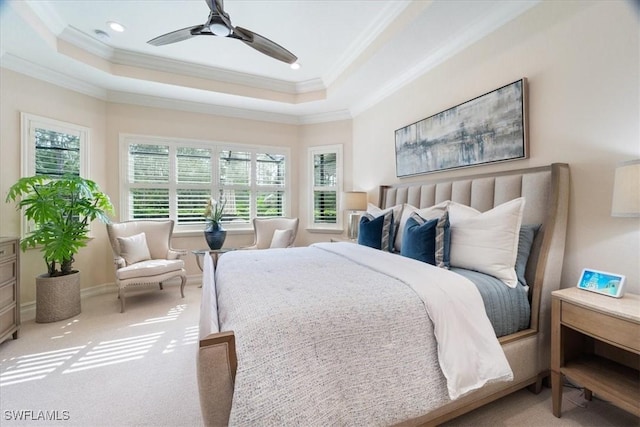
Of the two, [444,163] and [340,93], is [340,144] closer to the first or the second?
[340,93]

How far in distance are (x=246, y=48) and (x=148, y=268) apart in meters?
2.99

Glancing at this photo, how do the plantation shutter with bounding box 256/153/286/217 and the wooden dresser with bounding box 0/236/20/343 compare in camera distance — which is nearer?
the wooden dresser with bounding box 0/236/20/343

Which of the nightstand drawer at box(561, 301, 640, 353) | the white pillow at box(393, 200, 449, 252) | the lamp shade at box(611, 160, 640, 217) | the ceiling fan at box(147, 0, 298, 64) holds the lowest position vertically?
the nightstand drawer at box(561, 301, 640, 353)

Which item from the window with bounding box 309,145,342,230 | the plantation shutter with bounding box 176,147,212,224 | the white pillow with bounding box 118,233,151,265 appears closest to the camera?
the white pillow with bounding box 118,233,151,265

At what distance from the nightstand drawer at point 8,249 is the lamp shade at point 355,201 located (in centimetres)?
367

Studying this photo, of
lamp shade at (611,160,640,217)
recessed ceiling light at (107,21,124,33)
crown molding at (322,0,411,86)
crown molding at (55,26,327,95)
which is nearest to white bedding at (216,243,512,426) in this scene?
lamp shade at (611,160,640,217)

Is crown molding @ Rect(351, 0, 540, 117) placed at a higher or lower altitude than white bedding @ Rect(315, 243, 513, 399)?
higher

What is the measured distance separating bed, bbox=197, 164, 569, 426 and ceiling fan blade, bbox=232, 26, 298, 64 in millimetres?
1917

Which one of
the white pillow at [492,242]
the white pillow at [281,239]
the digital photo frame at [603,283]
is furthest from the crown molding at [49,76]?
the digital photo frame at [603,283]

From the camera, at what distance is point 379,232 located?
2771mm

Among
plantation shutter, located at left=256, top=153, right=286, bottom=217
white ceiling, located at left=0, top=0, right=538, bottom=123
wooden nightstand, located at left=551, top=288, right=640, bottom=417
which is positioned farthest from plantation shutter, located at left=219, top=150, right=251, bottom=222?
wooden nightstand, located at left=551, top=288, right=640, bottom=417

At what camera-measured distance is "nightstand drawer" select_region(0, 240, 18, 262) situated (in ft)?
7.88

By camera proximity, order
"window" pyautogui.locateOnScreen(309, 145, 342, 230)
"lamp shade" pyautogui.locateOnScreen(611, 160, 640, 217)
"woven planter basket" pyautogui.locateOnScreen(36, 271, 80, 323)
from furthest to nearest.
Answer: "window" pyautogui.locateOnScreen(309, 145, 342, 230) < "woven planter basket" pyautogui.locateOnScreen(36, 271, 80, 323) < "lamp shade" pyautogui.locateOnScreen(611, 160, 640, 217)

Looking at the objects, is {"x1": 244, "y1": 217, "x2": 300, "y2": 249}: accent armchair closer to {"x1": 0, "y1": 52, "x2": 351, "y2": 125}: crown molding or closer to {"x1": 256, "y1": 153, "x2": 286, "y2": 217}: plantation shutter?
{"x1": 256, "y1": 153, "x2": 286, "y2": 217}: plantation shutter
